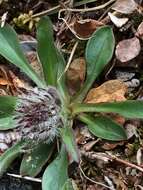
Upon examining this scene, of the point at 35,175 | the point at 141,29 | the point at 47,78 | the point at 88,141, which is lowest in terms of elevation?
the point at 35,175

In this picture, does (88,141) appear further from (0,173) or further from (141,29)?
(141,29)

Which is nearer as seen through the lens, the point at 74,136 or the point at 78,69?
the point at 74,136

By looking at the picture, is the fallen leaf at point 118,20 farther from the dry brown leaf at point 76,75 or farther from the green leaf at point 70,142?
the green leaf at point 70,142

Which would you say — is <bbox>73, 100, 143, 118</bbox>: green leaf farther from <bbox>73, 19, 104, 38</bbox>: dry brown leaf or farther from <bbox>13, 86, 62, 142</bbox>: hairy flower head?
<bbox>73, 19, 104, 38</bbox>: dry brown leaf

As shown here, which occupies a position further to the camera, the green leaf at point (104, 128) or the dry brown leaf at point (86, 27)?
the dry brown leaf at point (86, 27)

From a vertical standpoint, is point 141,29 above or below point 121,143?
above

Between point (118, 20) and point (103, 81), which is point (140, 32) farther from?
point (103, 81)

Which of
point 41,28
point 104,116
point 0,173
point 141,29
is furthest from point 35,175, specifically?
point 141,29

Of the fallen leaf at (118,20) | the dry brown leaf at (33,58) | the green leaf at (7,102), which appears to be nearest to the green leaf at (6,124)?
the green leaf at (7,102)
